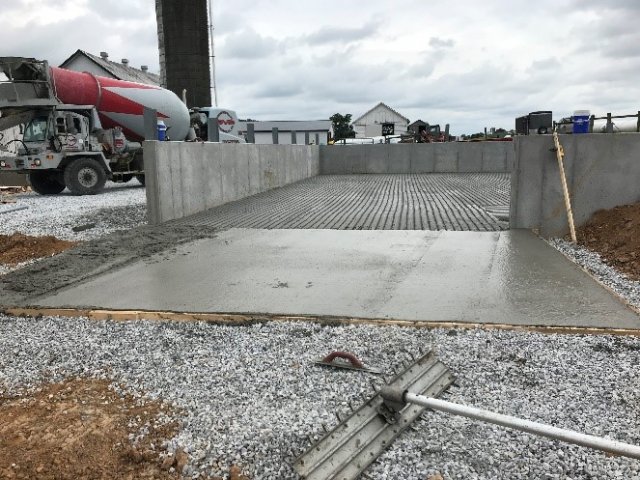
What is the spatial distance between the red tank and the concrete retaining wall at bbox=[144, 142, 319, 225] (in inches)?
199

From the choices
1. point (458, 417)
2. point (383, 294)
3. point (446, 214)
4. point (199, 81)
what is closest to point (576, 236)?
point (446, 214)

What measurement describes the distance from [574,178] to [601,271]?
86.2 inches

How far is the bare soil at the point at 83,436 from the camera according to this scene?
101 inches

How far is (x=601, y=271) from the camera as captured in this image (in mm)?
5777

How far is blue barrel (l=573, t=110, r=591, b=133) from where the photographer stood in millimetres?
7758

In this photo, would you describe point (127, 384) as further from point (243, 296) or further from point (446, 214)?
point (446, 214)

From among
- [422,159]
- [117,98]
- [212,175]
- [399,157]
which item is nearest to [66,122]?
[117,98]

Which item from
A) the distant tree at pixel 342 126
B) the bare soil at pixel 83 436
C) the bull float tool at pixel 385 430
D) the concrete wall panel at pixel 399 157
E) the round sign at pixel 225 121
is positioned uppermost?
the distant tree at pixel 342 126

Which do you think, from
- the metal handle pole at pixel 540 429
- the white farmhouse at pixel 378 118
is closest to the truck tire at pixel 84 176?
the metal handle pole at pixel 540 429

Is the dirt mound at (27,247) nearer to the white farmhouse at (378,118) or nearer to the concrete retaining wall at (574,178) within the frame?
the concrete retaining wall at (574,178)

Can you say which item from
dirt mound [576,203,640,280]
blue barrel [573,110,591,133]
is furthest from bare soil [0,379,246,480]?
blue barrel [573,110,591,133]

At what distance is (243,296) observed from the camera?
4.96m

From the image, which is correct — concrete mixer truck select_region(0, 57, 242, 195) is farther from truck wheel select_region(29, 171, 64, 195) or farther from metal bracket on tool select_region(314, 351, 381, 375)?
metal bracket on tool select_region(314, 351, 381, 375)

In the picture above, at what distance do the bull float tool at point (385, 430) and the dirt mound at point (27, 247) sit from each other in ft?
19.9
